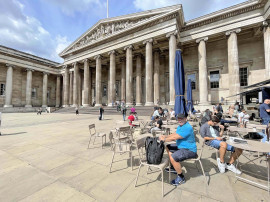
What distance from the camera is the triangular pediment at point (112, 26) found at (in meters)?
16.9

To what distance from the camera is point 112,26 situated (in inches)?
837

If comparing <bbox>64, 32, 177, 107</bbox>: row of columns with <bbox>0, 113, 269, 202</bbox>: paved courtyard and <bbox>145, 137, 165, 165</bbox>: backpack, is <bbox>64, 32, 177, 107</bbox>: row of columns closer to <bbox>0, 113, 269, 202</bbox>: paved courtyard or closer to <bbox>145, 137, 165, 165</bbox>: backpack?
<bbox>0, 113, 269, 202</bbox>: paved courtyard

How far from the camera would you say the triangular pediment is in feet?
55.5

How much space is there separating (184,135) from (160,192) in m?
1.14

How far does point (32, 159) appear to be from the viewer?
11.4 ft

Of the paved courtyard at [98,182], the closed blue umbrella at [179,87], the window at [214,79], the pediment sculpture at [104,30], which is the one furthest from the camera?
the pediment sculpture at [104,30]

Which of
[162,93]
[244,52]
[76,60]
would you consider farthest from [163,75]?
[76,60]

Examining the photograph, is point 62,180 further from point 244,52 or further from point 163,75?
point 244,52

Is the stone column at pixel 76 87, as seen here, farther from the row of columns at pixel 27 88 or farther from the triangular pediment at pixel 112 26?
the row of columns at pixel 27 88

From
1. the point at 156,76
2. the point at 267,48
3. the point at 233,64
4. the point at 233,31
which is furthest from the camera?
the point at 156,76

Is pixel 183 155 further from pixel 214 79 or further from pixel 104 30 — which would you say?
pixel 104 30

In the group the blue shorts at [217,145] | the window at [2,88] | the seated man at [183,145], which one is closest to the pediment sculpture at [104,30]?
the window at [2,88]

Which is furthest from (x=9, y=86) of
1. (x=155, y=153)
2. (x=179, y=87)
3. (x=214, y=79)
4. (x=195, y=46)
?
(x=214, y=79)

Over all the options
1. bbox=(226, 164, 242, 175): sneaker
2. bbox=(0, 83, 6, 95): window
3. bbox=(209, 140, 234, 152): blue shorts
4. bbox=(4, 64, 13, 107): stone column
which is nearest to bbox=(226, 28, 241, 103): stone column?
bbox=(209, 140, 234, 152): blue shorts
